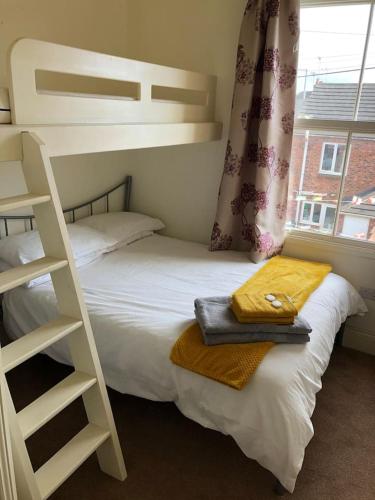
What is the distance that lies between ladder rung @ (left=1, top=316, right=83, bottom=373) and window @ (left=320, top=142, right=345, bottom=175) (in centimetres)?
195

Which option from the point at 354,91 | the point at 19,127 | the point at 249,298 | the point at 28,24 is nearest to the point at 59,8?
the point at 28,24

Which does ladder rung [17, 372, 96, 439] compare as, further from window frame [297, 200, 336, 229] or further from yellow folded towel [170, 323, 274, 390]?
window frame [297, 200, 336, 229]

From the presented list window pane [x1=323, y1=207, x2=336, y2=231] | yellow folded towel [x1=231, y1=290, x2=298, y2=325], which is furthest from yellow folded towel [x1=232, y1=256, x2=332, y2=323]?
window pane [x1=323, y1=207, x2=336, y2=231]

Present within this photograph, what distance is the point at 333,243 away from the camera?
2.75 m

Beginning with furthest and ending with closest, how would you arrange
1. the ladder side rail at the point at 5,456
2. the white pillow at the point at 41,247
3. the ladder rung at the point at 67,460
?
the white pillow at the point at 41,247 → the ladder rung at the point at 67,460 → the ladder side rail at the point at 5,456

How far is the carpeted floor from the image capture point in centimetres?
172

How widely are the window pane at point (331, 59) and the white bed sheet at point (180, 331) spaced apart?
1.10 metres

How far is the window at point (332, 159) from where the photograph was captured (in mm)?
2633

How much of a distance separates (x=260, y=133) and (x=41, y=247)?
5.00 ft

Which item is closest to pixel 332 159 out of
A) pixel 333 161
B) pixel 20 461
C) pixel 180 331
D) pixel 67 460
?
pixel 333 161

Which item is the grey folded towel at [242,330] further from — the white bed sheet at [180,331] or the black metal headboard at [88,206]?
the black metal headboard at [88,206]

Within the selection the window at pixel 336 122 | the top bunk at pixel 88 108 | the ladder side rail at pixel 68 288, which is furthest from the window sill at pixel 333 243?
the ladder side rail at pixel 68 288

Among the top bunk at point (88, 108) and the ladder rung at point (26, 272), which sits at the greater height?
the top bunk at point (88, 108)

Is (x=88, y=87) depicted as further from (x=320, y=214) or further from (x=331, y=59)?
(x=320, y=214)
